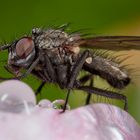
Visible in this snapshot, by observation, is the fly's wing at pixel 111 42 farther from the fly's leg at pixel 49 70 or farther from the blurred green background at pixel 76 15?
the blurred green background at pixel 76 15

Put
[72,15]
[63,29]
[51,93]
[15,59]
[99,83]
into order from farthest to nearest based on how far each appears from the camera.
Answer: [72,15] < [51,93] < [99,83] < [63,29] < [15,59]

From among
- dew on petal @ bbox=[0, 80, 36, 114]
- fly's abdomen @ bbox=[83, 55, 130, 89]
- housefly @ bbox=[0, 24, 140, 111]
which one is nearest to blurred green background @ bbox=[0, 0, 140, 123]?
fly's abdomen @ bbox=[83, 55, 130, 89]

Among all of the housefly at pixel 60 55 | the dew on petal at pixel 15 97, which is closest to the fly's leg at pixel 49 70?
the housefly at pixel 60 55

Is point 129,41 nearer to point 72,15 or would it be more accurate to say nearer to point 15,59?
point 15,59

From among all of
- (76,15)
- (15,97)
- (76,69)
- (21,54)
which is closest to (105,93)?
(76,69)

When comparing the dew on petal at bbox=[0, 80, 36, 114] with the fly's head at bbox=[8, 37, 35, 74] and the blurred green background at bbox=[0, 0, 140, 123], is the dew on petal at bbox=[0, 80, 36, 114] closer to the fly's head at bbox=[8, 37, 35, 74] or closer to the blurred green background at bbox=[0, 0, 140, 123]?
the fly's head at bbox=[8, 37, 35, 74]

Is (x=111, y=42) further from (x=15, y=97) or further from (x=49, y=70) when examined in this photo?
(x=15, y=97)

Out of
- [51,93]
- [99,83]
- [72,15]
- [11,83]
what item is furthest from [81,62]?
[72,15]
